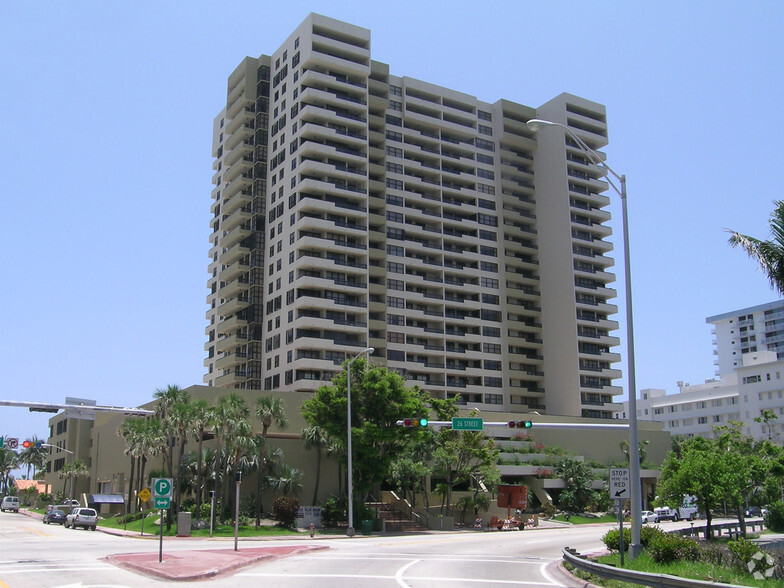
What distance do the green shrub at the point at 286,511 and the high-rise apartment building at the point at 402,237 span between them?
27.7m

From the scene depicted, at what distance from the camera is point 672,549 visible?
72.9ft

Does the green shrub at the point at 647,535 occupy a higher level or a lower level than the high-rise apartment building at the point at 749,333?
lower

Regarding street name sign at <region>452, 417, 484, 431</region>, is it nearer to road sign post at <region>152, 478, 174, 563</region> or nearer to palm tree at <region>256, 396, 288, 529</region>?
road sign post at <region>152, 478, 174, 563</region>

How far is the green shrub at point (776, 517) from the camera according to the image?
2108 inches

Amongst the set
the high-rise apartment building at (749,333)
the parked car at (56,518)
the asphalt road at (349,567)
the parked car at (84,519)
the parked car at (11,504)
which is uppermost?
the high-rise apartment building at (749,333)

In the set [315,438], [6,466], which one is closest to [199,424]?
[315,438]

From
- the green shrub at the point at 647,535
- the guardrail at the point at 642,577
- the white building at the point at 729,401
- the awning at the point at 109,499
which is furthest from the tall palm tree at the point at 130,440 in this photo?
the white building at the point at 729,401

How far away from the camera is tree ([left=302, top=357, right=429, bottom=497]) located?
2233 inches

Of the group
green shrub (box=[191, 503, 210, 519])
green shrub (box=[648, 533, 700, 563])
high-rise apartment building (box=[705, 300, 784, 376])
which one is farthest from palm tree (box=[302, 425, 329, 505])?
high-rise apartment building (box=[705, 300, 784, 376])

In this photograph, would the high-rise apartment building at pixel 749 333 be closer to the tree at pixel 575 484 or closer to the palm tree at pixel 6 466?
the tree at pixel 575 484

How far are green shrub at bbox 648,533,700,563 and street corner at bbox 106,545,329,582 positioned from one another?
44.4 ft

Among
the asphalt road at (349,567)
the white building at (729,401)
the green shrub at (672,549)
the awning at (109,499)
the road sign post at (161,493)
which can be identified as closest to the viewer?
the asphalt road at (349,567)

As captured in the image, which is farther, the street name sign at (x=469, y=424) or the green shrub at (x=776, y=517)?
the green shrub at (x=776, y=517)

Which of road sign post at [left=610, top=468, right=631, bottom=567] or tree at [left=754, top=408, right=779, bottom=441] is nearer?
road sign post at [left=610, top=468, right=631, bottom=567]
